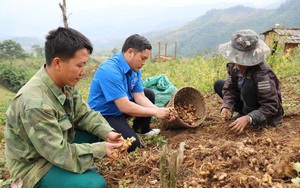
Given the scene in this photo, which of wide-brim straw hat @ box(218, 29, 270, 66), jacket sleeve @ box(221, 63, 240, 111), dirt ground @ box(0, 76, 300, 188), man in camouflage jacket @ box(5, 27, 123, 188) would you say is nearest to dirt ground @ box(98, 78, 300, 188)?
dirt ground @ box(0, 76, 300, 188)

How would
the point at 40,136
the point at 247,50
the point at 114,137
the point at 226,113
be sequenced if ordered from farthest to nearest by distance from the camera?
the point at 226,113, the point at 247,50, the point at 114,137, the point at 40,136

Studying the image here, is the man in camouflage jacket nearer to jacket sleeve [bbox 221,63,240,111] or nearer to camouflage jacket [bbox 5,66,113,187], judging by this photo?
camouflage jacket [bbox 5,66,113,187]

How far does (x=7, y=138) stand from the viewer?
193 cm

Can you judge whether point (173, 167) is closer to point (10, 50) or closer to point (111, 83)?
point (111, 83)

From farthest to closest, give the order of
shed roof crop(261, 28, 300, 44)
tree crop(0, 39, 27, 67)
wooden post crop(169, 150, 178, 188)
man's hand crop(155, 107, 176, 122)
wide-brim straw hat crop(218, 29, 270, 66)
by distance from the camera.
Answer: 1. tree crop(0, 39, 27, 67)
2. shed roof crop(261, 28, 300, 44)
3. man's hand crop(155, 107, 176, 122)
4. wide-brim straw hat crop(218, 29, 270, 66)
5. wooden post crop(169, 150, 178, 188)

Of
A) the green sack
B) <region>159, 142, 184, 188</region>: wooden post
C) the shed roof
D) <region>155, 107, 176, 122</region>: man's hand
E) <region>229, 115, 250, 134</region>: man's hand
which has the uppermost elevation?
<region>159, 142, 184, 188</region>: wooden post

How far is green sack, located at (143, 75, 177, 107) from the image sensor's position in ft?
13.9

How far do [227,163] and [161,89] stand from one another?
239 cm

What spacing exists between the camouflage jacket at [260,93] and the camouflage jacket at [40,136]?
1.61 metres

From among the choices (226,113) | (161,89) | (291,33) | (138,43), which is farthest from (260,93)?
(291,33)

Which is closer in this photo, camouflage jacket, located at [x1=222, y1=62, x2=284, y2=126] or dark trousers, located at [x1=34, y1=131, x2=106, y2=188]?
dark trousers, located at [x1=34, y1=131, x2=106, y2=188]

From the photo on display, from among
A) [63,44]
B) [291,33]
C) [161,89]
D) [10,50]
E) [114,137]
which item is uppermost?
[63,44]

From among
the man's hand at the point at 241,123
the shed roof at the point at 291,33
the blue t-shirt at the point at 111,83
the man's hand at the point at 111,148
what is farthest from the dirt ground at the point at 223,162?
the shed roof at the point at 291,33

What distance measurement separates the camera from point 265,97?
9.20ft
